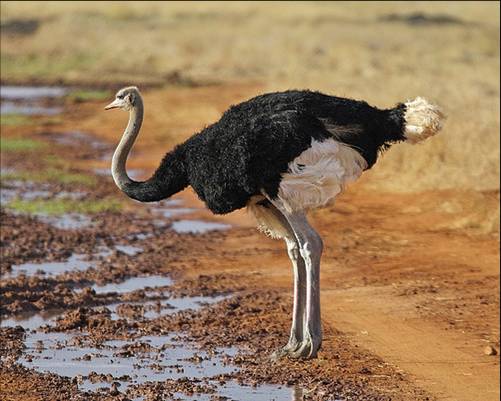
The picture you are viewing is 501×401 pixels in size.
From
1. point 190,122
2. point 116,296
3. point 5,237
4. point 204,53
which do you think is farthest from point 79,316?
point 204,53

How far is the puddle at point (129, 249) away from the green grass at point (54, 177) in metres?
4.24

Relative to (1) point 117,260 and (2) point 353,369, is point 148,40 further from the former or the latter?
(2) point 353,369

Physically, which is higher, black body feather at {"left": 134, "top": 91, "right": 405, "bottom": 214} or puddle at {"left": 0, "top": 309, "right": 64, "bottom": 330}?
black body feather at {"left": 134, "top": 91, "right": 405, "bottom": 214}

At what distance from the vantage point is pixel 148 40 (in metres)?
46.9

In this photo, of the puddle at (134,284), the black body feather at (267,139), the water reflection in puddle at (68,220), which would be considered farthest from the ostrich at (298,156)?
the water reflection in puddle at (68,220)

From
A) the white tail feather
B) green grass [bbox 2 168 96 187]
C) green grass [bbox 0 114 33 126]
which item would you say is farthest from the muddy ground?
green grass [bbox 0 114 33 126]

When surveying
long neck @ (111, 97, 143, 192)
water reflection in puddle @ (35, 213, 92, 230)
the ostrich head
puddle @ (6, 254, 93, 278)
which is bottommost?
puddle @ (6, 254, 93, 278)

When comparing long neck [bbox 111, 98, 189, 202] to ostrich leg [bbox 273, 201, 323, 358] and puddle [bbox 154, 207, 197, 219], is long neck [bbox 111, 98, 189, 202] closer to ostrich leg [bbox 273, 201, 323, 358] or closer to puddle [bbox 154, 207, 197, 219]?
ostrich leg [bbox 273, 201, 323, 358]

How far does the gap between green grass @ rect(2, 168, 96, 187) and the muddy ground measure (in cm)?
83

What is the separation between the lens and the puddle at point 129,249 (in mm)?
11191

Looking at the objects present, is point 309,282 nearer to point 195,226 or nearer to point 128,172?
point 195,226

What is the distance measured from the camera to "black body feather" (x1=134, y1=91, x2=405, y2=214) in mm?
7133

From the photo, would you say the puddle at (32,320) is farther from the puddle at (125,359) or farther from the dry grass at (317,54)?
the dry grass at (317,54)

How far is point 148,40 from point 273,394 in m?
41.1
